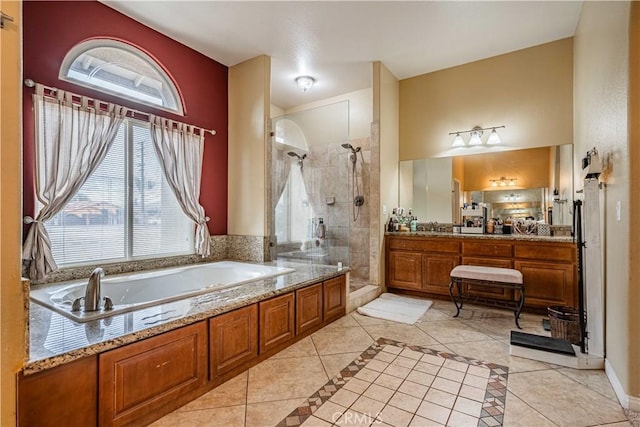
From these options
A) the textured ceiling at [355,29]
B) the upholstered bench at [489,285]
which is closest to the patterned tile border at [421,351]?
the upholstered bench at [489,285]

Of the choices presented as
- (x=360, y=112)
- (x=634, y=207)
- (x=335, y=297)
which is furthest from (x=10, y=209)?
(x=360, y=112)

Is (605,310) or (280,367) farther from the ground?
(605,310)

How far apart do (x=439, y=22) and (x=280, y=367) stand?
11.8 feet

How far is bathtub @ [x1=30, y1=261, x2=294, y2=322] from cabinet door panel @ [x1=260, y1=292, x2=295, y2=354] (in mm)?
359

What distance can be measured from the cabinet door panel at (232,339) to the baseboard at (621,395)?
2.27 m

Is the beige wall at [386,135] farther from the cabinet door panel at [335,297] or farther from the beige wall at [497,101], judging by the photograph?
→ the cabinet door panel at [335,297]

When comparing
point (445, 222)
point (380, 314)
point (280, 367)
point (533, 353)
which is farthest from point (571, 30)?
point (280, 367)

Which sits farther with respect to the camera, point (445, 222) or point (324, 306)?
point (445, 222)

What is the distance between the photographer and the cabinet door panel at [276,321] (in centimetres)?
235

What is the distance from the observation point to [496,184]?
13.4ft

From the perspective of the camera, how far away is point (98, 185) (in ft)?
9.31

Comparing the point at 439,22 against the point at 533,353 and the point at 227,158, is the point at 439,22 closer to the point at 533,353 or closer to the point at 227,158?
the point at 227,158

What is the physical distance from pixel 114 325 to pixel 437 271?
3.47 m

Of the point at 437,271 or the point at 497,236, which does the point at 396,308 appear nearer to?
the point at 437,271
